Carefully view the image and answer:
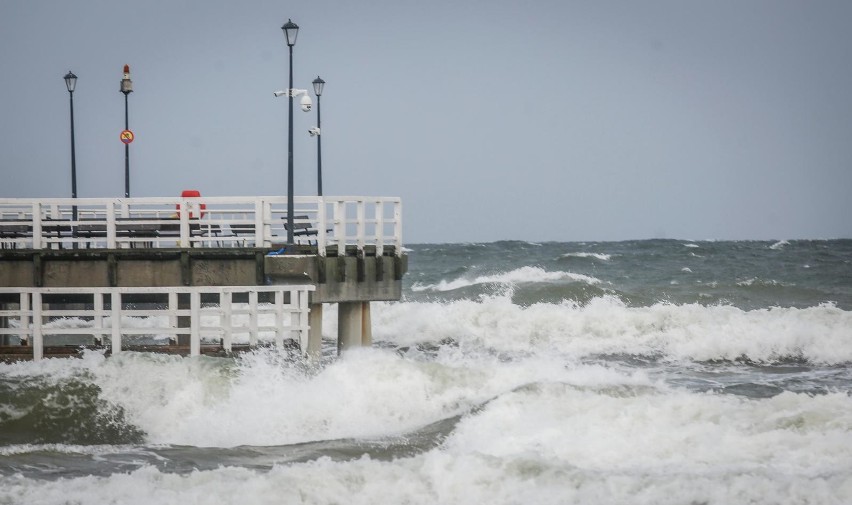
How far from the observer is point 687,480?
12844 millimetres

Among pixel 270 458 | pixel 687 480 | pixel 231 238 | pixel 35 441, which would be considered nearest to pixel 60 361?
pixel 35 441

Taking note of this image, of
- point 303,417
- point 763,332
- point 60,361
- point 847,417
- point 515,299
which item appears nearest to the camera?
point 847,417

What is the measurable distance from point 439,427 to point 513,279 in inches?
1331

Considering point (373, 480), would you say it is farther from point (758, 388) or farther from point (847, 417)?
point (758, 388)

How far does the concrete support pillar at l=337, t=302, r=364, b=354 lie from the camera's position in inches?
821

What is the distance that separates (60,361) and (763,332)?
18.5 m

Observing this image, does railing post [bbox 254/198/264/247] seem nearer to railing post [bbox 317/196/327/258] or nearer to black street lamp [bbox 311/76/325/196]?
railing post [bbox 317/196/327/258]

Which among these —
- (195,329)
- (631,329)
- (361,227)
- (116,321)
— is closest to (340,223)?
(361,227)

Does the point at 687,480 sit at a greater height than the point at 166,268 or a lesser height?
lesser

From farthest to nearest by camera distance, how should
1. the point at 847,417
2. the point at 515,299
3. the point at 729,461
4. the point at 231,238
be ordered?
the point at 515,299 → the point at 231,238 → the point at 847,417 → the point at 729,461

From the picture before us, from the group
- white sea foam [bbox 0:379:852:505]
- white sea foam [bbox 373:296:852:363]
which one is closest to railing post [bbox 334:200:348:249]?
white sea foam [bbox 0:379:852:505]

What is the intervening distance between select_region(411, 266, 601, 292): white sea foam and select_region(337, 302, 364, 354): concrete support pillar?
27413 millimetres

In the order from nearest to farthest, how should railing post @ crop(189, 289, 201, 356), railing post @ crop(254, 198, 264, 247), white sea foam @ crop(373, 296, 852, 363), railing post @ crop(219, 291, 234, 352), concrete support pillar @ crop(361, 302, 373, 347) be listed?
railing post @ crop(219, 291, 234, 352) → railing post @ crop(189, 289, 201, 356) → railing post @ crop(254, 198, 264, 247) → concrete support pillar @ crop(361, 302, 373, 347) → white sea foam @ crop(373, 296, 852, 363)

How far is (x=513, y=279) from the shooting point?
50.7 m
